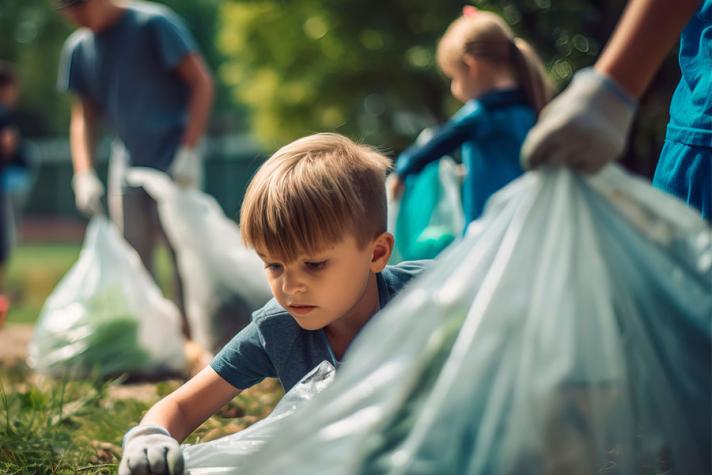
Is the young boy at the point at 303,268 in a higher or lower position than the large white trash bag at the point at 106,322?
higher

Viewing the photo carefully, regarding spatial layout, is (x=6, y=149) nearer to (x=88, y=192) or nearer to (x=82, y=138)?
(x=82, y=138)

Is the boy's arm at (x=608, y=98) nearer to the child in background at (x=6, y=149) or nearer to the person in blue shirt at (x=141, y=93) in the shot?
the person in blue shirt at (x=141, y=93)

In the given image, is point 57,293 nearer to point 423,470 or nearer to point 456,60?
point 456,60

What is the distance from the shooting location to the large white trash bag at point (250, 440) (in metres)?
1.92

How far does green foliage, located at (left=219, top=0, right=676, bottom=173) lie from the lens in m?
5.83

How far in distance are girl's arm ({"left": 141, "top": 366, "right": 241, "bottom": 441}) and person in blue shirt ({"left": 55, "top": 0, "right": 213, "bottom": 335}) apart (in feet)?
8.66

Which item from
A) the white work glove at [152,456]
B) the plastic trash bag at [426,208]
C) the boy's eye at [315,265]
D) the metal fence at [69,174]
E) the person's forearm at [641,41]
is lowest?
the metal fence at [69,174]

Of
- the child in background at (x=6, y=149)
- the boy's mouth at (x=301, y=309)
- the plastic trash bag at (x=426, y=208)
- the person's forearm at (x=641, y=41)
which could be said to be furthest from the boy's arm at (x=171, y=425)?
the child in background at (x=6, y=149)

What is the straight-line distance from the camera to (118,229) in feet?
16.0

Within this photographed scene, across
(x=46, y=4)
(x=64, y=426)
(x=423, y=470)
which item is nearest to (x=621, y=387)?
(x=423, y=470)

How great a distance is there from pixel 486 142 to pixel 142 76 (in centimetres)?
169

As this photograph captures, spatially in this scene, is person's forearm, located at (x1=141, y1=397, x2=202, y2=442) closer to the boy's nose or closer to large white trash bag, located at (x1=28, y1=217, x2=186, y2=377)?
the boy's nose

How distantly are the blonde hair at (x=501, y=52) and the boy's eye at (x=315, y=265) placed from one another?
7.05 feet

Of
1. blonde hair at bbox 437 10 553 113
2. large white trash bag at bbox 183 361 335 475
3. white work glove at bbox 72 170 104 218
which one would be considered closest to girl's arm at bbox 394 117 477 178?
blonde hair at bbox 437 10 553 113
